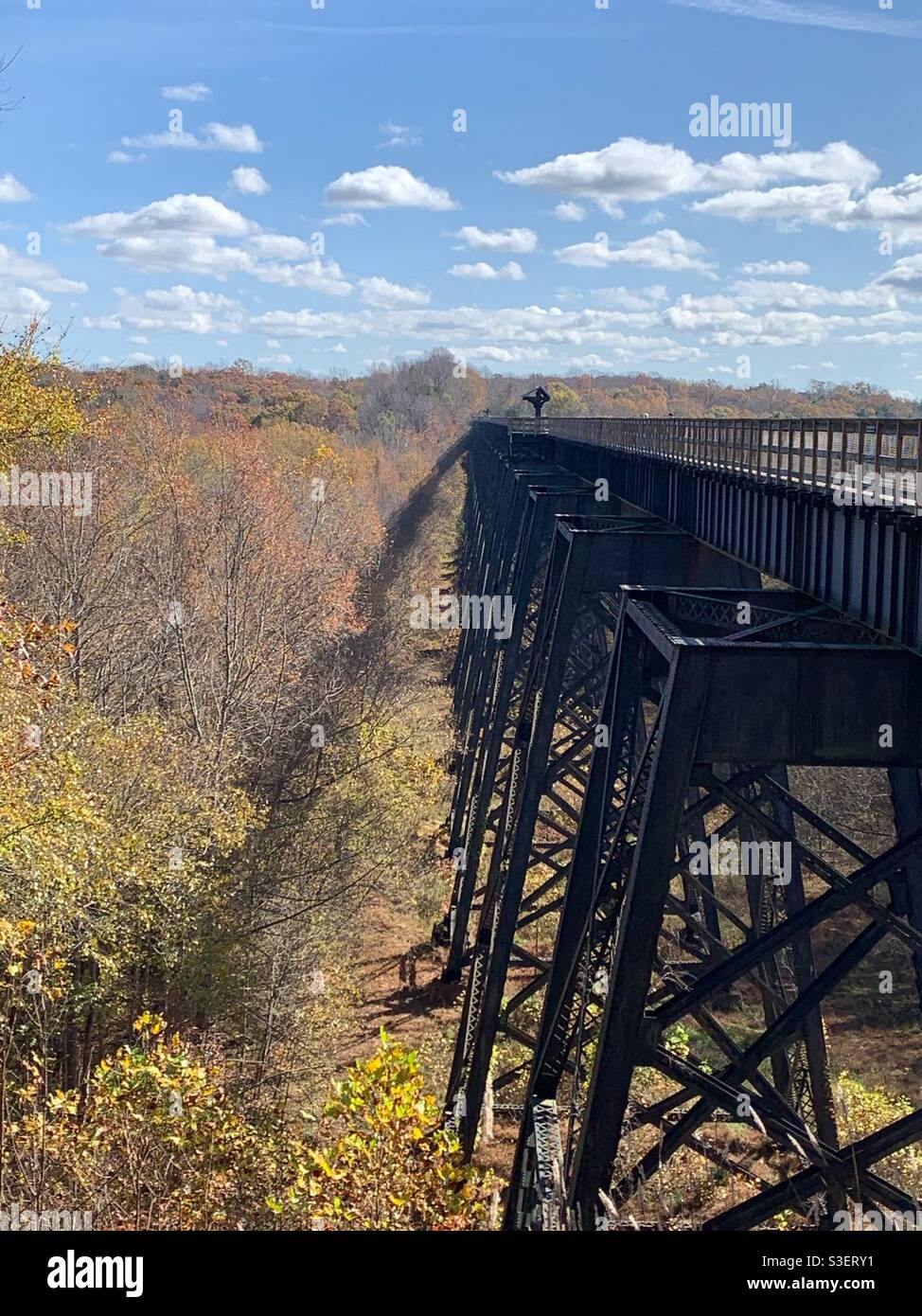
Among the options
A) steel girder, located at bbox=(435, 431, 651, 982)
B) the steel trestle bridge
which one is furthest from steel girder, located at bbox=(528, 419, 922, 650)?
steel girder, located at bbox=(435, 431, 651, 982)

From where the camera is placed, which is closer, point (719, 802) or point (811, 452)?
point (719, 802)

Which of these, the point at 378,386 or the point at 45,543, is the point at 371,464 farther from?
the point at 378,386

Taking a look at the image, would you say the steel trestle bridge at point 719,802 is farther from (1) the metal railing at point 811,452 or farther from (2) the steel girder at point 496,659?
(2) the steel girder at point 496,659

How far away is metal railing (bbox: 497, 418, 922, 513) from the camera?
7844 millimetres

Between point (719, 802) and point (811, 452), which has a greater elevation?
point (811, 452)

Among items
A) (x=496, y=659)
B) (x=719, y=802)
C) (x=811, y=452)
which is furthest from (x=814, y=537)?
(x=496, y=659)

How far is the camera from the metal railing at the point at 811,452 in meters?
7.84

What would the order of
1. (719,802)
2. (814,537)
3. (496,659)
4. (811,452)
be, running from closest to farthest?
1. (719,802)
2. (814,537)
3. (811,452)
4. (496,659)

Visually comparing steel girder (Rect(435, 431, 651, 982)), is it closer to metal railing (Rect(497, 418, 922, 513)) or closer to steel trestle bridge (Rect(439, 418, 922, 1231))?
steel trestle bridge (Rect(439, 418, 922, 1231))

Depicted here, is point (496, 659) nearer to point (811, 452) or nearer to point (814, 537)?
point (811, 452)

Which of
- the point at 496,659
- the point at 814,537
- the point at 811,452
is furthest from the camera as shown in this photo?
the point at 496,659

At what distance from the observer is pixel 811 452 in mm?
9516

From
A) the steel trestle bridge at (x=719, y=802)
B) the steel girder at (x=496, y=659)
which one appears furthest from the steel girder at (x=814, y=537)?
the steel girder at (x=496, y=659)

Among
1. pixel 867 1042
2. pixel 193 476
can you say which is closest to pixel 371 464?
pixel 193 476
